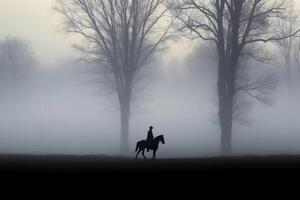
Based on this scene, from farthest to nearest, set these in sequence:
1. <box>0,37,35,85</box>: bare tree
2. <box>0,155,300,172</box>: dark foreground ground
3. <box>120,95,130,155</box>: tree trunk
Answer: <box>0,37,35,85</box>: bare tree, <box>120,95,130,155</box>: tree trunk, <box>0,155,300,172</box>: dark foreground ground

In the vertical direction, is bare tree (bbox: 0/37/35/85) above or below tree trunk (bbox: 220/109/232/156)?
above

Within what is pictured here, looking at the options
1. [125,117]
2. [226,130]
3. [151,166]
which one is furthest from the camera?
[125,117]

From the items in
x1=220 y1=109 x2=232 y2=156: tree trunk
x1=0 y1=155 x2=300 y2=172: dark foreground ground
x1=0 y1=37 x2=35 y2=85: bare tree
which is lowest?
x1=0 y1=155 x2=300 y2=172: dark foreground ground

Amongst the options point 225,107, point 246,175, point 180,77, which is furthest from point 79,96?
point 246,175

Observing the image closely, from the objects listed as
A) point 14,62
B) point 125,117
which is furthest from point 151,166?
point 14,62

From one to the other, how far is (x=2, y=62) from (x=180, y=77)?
1930 inches

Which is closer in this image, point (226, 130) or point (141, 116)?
point (226, 130)

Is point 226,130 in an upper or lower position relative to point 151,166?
upper

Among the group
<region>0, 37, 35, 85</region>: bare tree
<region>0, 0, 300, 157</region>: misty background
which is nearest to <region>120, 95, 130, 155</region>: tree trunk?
<region>0, 0, 300, 157</region>: misty background

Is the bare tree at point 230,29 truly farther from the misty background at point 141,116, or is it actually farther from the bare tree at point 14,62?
the bare tree at point 14,62

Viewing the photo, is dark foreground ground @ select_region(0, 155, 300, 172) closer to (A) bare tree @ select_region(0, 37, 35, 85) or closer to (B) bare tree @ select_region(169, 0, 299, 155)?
(B) bare tree @ select_region(169, 0, 299, 155)

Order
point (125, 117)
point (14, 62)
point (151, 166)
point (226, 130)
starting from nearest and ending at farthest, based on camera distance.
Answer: point (151, 166) → point (226, 130) → point (125, 117) → point (14, 62)

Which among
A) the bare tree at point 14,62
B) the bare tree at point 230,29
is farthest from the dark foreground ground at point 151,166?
the bare tree at point 14,62

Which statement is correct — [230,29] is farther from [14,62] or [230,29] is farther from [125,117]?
[14,62]
